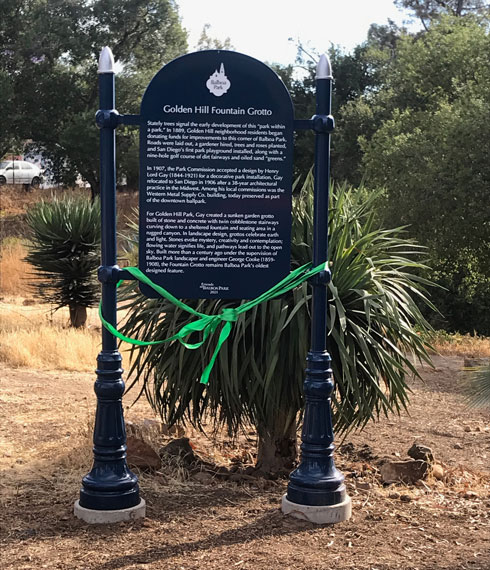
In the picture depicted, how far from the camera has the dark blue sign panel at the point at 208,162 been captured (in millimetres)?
4719

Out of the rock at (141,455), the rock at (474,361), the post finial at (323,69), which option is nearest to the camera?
the post finial at (323,69)

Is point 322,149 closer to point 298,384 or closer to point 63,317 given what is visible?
point 298,384

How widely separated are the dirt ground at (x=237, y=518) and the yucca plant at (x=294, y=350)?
1.56 feet

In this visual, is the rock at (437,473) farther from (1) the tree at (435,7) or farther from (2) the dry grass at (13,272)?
(1) the tree at (435,7)

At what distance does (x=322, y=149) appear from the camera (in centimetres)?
479

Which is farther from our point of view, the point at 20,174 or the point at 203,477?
the point at 20,174

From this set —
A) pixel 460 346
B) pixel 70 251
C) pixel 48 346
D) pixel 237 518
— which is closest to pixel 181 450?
pixel 237 518

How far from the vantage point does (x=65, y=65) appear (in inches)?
1405

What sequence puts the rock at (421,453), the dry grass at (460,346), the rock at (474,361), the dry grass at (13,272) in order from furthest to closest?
the dry grass at (13,272) → the dry grass at (460,346) → the rock at (474,361) → the rock at (421,453)

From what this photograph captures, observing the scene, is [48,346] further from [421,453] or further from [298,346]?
[298,346]

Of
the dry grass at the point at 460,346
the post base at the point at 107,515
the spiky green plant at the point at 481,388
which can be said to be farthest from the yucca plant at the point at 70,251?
the spiky green plant at the point at 481,388

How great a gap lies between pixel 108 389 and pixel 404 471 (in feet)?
7.01

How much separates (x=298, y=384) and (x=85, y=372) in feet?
16.3

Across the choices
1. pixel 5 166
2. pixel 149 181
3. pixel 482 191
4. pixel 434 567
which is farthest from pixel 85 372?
pixel 5 166
